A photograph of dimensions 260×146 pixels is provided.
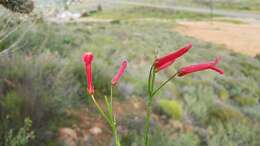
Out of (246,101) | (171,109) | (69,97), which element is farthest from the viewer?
(246,101)

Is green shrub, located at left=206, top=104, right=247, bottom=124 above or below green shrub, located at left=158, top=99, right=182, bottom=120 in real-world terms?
below

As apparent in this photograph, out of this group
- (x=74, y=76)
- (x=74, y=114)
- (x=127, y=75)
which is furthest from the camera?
(x=127, y=75)

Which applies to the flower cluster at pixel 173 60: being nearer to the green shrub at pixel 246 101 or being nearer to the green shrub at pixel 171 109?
the green shrub at pixel 171 109

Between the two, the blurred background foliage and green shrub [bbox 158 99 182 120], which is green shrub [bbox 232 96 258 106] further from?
green shrub [bbox 158 99 182 120]

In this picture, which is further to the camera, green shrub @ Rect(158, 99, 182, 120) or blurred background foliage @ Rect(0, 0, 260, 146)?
green shrub @ Rect(158, 99, 182, 120)

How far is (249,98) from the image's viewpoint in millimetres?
8461

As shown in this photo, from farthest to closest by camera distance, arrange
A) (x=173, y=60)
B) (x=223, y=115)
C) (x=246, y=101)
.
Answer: (x=246, y=101) → (x=223, y=115) → (x=173, y=60)

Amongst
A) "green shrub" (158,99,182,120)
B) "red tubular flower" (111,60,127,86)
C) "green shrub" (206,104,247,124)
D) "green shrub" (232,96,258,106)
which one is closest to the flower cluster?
"red tubular flower" (111,60,127,86)

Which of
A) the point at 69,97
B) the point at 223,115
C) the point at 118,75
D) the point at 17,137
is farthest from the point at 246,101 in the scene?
the point at 118,75

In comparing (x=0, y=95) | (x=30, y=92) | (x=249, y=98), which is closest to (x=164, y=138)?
(x=30, y=92)

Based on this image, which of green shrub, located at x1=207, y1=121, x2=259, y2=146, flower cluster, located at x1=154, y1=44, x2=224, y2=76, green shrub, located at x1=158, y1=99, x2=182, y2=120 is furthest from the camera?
green shrub, located at x1=158, y1=99, x2=182, y2=120

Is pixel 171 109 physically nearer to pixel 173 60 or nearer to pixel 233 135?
pixel 233 135

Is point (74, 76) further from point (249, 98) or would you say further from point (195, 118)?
point (249, 98)

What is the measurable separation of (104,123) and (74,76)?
96cm
